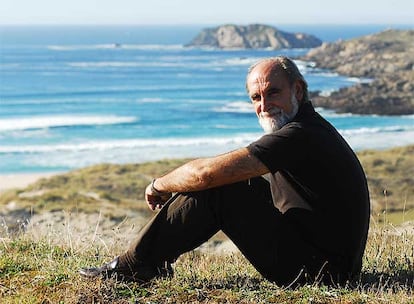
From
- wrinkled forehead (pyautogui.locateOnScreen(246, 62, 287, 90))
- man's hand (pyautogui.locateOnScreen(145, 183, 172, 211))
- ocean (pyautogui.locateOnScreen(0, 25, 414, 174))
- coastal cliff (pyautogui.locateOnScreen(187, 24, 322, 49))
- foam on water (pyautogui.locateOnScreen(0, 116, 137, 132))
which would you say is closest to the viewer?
wrinkled forehead (pyautogui.locateOnScreen(246, 62, 287, 90))

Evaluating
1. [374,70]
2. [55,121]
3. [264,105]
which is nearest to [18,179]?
[55,121]

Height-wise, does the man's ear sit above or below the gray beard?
above

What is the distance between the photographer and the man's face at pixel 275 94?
12.7ft

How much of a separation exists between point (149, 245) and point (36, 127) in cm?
4554

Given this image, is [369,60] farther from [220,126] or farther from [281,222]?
[281,222]

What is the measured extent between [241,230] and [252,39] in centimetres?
13832

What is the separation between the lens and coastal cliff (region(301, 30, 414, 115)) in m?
57.6

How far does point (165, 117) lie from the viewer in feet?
176

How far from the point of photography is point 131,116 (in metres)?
55.4

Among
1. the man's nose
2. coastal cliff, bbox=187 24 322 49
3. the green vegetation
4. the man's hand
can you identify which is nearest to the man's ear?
the man's nose

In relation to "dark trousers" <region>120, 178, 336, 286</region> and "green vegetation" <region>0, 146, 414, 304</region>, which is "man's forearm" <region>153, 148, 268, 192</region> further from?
"green vegetation" <region>0, 146, 414, 304</region>

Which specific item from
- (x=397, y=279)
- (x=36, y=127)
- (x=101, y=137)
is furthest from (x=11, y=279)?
(x=36, y=127)

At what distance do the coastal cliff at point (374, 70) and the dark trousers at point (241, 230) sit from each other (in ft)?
172

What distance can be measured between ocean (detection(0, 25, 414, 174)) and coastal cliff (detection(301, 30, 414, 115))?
88.9 inches
